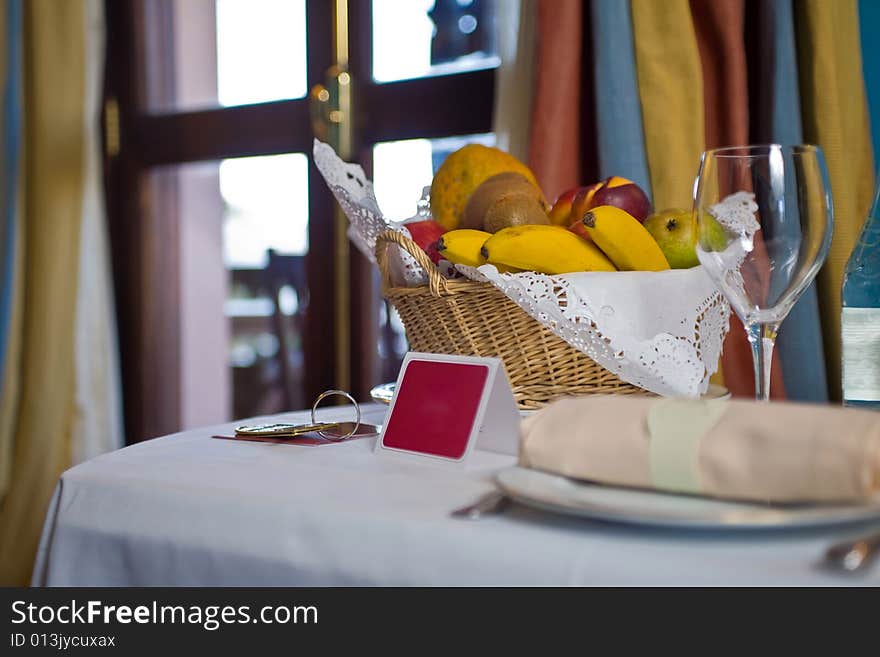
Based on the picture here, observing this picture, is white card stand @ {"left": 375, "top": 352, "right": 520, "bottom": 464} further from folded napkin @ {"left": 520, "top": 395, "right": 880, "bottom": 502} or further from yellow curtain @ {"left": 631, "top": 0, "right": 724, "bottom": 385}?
yellow curtain @ {"left": 631, "top": 0, "right": 724, "bottom": 385}

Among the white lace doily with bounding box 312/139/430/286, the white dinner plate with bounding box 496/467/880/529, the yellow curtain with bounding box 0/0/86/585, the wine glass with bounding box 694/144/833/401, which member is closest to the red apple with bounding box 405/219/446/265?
the white lace doily with bounding box 312/139/430/286

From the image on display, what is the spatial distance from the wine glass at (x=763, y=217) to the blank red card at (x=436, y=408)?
171 millimetres

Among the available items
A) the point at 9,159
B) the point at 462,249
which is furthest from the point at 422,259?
the point at 9,159

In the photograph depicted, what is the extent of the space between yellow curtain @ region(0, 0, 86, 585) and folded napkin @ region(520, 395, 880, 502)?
170cm

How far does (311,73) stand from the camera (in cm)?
179

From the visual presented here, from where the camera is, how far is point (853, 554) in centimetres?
34

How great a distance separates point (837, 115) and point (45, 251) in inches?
62.1

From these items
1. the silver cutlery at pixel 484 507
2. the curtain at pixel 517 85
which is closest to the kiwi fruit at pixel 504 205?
the silver cutlery at pixel 484 507

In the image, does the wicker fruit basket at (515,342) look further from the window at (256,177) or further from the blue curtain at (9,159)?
the blue curtain at (9,159)

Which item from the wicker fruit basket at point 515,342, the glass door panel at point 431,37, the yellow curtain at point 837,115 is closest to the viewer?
the wicker fruit basket at point 515,342

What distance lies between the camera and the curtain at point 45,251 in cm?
191

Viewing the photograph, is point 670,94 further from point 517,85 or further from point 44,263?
point 44,263

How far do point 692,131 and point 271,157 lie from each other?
3.32ft
